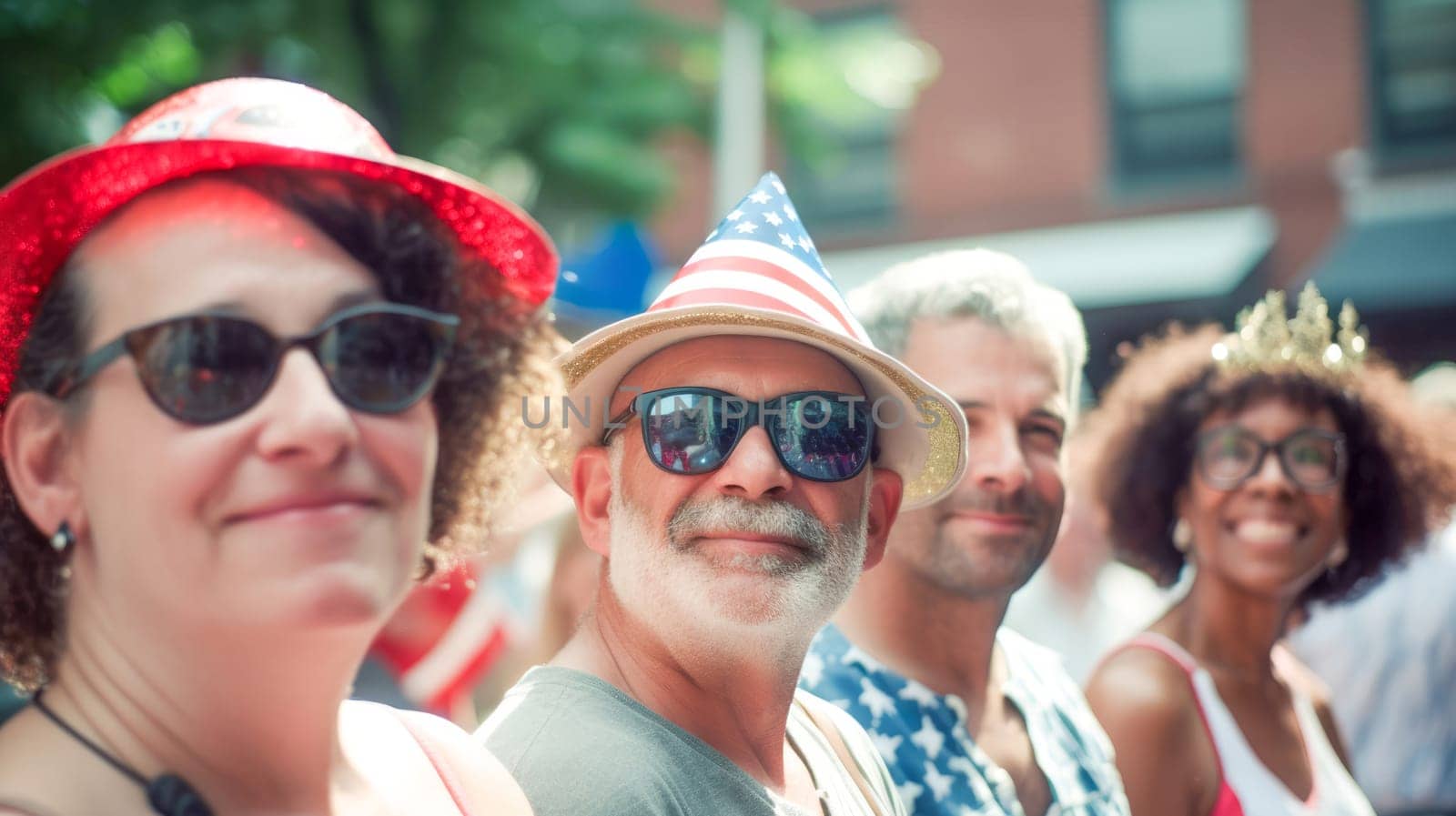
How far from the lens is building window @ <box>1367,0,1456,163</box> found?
42.5 ft

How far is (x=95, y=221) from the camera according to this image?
1.45 meters

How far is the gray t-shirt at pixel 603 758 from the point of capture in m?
1.78

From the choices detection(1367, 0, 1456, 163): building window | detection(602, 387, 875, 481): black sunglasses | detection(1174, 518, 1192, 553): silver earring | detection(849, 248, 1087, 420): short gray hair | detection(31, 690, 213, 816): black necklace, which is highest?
detection(1367, 0, 1456, 163): building window

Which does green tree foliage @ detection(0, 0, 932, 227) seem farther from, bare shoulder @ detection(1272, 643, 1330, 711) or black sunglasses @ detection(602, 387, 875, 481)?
black sunglasses @ detection(602, 387, 875, 481)

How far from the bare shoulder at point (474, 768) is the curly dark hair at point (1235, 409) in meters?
2.30

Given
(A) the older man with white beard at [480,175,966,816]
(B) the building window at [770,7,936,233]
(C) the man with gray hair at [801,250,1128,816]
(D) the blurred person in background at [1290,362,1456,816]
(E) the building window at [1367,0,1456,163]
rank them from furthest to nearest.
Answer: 1. (E) the building window at [1367,0,1456,163]
2. (B) the building window at [770,7,936,233]
3. (D) the blurred person in background at [1290,362,1456,816]
4. (C) the man with gray hair at [801,250,1128,816]
5. (A) the older man with white beard at [480,175,966,816]

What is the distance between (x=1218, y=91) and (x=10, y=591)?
1436 centimetres

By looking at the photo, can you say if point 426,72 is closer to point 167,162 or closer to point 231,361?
point 167,162

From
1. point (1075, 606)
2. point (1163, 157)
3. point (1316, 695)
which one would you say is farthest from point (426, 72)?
point (1163, 157)

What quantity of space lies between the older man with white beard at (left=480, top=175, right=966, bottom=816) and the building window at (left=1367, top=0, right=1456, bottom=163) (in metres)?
12.7

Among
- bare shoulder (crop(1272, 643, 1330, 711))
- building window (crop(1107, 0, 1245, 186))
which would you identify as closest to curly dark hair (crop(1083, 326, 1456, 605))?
bare shoulder (crop(1272, 643, 1330, 711))

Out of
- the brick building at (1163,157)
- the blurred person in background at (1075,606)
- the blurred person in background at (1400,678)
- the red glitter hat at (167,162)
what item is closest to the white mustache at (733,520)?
the red glitter hat at (167,162)

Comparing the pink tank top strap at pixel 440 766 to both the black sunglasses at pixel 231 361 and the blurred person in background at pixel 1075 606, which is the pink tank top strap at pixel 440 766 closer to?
the black sunglasses at pixel 231 361

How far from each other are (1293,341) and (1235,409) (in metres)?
0.23
